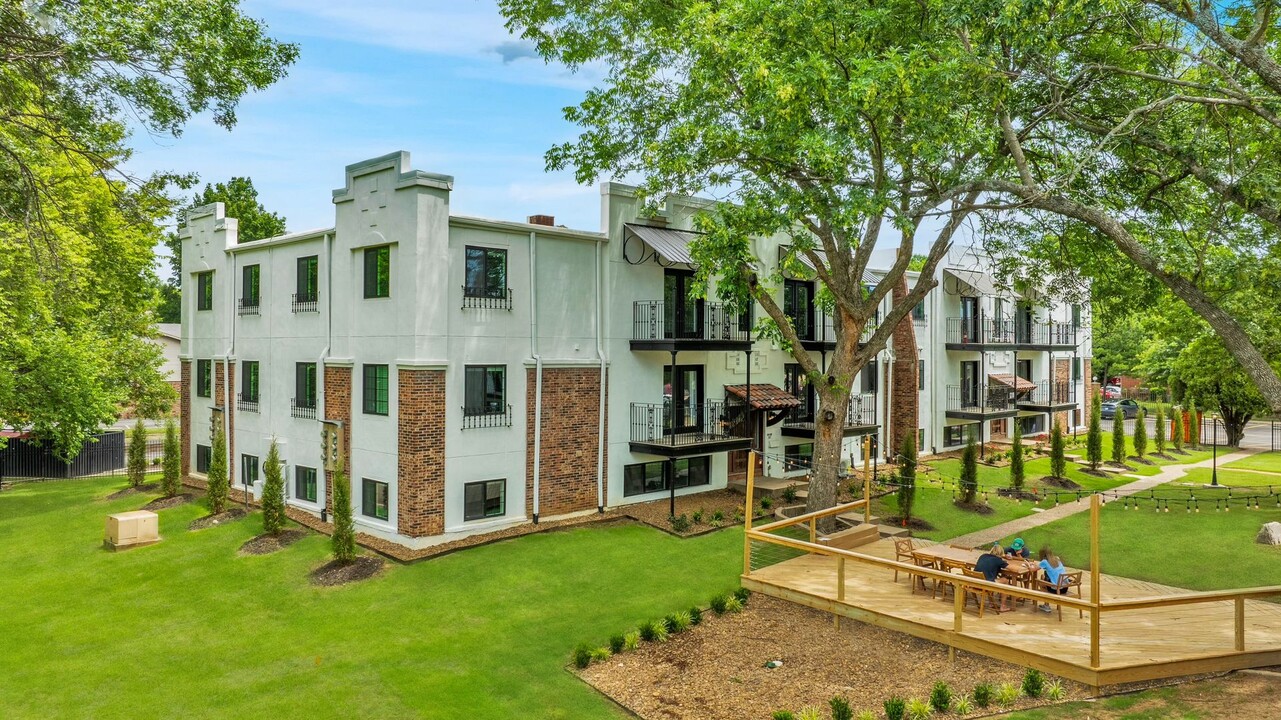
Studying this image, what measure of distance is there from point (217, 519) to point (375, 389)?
20.8 feet

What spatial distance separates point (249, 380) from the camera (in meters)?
23.1

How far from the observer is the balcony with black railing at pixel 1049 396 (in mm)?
34344

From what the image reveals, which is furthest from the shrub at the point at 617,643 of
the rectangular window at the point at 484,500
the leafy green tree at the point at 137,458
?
the leafy green tree at the point at 137,458

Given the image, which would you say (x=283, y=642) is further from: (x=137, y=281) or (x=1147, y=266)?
(x=1147, y=266)

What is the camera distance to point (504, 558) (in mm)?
16234

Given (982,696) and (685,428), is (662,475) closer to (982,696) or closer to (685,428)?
(685,428)

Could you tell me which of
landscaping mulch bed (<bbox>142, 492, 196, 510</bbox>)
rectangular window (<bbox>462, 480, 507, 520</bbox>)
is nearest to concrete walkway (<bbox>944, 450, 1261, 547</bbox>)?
rectangular window (<bbox>462, 480, 507, 520</bbox>)

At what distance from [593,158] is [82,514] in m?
18.4

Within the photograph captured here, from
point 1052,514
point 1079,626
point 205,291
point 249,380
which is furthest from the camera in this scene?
point 205,291

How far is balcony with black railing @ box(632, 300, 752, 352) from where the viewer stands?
20.4m

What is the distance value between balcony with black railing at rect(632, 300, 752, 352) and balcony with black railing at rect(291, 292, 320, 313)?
8793 millimetres

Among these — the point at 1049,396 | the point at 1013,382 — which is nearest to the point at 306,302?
the point at 1013,382

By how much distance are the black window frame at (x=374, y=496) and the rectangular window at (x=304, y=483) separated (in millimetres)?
3010

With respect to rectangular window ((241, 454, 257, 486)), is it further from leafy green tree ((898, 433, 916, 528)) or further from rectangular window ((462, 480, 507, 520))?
leafy green tree ((898, 433, 916, 528))
